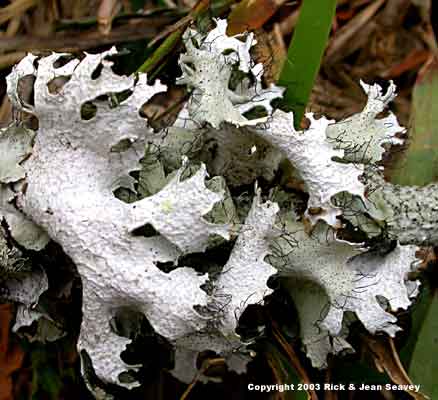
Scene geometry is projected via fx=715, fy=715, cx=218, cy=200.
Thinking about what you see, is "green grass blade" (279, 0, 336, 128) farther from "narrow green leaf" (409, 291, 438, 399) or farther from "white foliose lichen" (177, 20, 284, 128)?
"narrow green leaf" (409, 291, 438, 399)

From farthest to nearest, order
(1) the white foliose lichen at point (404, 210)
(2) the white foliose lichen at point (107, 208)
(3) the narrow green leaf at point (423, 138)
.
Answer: (3) the narrow green leaf at point (423, 138), (1) the white foliose lichen at point (404, 210), (2) the white foliose lichen at point (107, 208)

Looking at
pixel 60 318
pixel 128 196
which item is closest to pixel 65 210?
pixel 128 196

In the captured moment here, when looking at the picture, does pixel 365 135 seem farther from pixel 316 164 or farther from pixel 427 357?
pixel 427 357

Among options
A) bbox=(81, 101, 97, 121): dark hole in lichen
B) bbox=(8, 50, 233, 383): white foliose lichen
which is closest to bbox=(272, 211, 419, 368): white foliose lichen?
bbox=(8, 50, 233, 383): white foliose lichen

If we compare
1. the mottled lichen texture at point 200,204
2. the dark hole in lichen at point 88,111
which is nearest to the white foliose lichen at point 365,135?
the mottled lichen texture at point 200,204

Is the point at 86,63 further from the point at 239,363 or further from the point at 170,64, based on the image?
the point at 239,363

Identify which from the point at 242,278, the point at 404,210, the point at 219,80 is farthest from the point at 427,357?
the point at 219,80

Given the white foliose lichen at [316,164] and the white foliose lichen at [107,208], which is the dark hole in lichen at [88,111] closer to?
the white foliose lichen at [107,208]

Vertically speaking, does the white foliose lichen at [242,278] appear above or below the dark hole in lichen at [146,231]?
below
